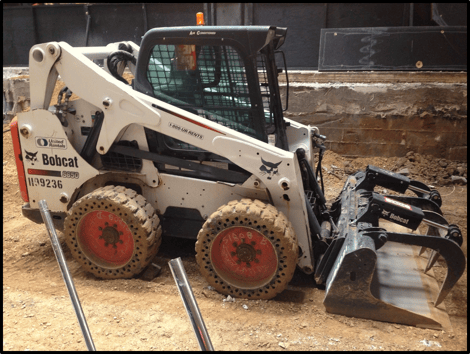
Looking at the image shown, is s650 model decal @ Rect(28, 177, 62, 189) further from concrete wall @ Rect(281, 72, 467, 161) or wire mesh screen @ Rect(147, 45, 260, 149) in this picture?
concrete wall @ Rect(281, 72, 467, 161)

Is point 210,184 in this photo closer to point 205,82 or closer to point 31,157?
point 205,82

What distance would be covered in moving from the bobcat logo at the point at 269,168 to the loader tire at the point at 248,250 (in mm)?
240

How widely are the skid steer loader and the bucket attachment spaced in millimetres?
10

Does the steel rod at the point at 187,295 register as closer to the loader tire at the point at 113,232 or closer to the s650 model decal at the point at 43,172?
the loader tire at the point at 113,232

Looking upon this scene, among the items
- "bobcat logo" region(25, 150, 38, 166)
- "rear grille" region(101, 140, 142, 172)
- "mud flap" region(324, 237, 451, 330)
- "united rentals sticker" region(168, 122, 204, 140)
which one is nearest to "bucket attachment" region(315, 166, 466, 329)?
"mud flap" region(324, 237, 451, 330)

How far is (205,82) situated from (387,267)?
222 centimetres

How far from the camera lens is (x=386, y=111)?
6.41 m

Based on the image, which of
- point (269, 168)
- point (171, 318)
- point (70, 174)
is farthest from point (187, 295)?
point (70, 174)

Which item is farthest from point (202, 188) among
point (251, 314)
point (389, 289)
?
point (389, 289)

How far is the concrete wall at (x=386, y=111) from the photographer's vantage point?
6.26m

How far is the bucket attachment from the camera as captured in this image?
3109mm

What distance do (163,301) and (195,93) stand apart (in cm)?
172

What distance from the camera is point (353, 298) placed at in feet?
10.4

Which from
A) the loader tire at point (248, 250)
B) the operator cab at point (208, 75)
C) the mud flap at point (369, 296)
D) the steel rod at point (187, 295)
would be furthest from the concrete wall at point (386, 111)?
the steel rod at point (187, 295)
